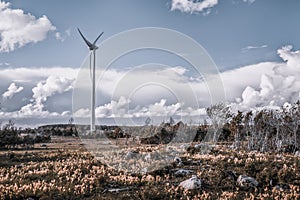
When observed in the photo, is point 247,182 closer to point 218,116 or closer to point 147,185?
point 147,185

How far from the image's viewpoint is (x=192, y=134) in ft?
193

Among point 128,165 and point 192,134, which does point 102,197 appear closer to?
point 128,165

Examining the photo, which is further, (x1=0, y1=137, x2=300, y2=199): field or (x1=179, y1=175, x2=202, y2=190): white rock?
(x1=179, y1=175, x2=202, y2=190): white rock

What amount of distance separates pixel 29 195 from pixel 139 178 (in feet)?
18.8

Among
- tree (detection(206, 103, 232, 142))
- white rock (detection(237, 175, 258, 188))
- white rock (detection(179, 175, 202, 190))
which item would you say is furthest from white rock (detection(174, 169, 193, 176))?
tree (detection(206, 103, 232, 142))

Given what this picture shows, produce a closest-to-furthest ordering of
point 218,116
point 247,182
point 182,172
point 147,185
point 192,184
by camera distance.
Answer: point 192,184 → point 247,182 → point 147,185 → point 182,172 → point 218,116

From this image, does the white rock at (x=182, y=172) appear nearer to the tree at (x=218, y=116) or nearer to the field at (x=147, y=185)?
the field at (x=147, y=185)

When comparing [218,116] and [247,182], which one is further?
[218,116]

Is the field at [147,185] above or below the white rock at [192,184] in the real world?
below

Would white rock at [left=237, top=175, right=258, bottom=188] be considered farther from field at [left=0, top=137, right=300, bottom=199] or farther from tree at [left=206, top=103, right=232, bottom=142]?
tree at [left=206, top=103, right=232, bottom=142]

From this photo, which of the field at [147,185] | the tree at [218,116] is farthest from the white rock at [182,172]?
the tree at [218,116]

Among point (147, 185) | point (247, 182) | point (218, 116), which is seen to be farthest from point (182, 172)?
point (218, 116)

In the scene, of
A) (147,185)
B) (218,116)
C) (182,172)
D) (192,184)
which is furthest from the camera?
(218,116)

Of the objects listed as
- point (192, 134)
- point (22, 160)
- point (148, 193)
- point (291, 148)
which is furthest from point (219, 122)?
point (148, 193)
